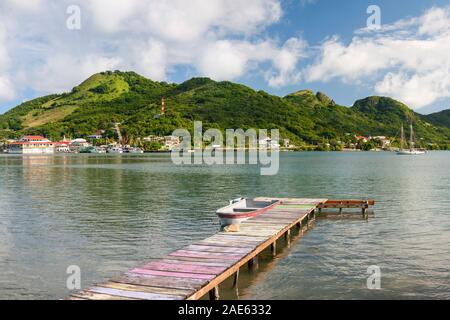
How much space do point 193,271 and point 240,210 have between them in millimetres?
18640

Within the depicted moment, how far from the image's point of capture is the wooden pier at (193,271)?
1617cm

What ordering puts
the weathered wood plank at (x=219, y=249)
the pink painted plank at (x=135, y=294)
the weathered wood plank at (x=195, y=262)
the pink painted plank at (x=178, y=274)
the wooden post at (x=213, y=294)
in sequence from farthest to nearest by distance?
the weathered wood plank at (x=219, y=249) < the weathered wood plank at (x=195, y=262) < the wooden post at (x=213, y=294) < the pink painted plank at (x=178, y=274) < the pink painted plank at (x=135, y=294)

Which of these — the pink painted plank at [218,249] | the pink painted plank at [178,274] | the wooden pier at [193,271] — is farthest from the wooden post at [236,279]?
the pink painted plank at [178,274]

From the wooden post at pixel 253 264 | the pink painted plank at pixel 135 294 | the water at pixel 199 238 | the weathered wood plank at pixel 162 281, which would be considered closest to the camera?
the pink painted plank at pixel 135 294

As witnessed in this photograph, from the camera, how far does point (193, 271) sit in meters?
18.9

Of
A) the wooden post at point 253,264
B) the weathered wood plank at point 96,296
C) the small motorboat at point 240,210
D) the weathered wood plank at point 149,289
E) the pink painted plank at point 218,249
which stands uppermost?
the small motorboat at point 240,210

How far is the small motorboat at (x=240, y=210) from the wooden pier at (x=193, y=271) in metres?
1.58

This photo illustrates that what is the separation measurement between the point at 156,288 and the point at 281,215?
20.6 meters

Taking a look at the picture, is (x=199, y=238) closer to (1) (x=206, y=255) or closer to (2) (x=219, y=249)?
(2) (x=219, y=249)

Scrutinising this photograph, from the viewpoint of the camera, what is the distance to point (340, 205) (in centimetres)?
4572

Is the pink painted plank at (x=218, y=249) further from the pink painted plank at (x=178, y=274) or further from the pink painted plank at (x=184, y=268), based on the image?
the pink painted plank at (x=178, y=274)
